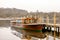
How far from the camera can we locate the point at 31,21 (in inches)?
1004

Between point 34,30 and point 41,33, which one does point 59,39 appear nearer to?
point 41,33

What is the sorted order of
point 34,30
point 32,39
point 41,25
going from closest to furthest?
point 32,39, point 41,25, point 34,30

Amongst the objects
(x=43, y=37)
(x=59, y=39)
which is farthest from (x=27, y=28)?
(x=59, y=39)

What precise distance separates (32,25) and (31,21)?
1707 millimetres

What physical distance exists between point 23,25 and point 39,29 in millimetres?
2737

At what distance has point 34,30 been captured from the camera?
24.9 metres

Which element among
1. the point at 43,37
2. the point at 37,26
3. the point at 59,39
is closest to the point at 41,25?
the point at 37,26

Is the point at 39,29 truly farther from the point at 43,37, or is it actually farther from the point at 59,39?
the point at 59,39

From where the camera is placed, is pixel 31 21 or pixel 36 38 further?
pixel 31 21

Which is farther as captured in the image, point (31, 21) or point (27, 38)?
point (31, 21)

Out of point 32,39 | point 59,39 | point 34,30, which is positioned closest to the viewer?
point 59,39

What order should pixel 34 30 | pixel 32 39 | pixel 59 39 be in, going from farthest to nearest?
pixel 34 30 → pixel 32 39 → pixel 59 39

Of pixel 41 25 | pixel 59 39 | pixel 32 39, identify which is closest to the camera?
pixel 59 39

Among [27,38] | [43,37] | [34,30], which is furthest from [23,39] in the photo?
[34,30]
